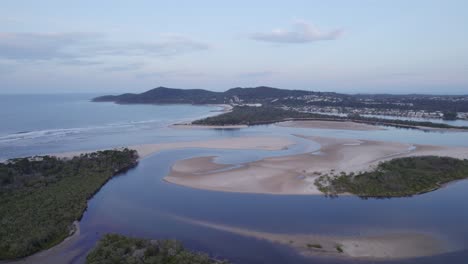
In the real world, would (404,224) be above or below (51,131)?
below

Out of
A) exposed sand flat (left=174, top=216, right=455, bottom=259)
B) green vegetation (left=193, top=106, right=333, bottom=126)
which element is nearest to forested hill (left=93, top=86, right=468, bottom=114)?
green vegetation (left=193, top=106, right=333, bottom=126)

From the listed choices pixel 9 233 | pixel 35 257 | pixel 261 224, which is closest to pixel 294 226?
pixel 261 224

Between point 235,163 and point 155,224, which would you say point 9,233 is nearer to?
point 155,224

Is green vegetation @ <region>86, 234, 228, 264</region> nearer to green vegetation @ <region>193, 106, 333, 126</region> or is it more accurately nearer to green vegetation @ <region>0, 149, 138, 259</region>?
green vegetation @ <region>0, 149, 138, 259</region>

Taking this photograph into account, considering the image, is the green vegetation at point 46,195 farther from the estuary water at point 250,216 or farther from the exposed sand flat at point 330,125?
the exposed sand flat at point 330,125

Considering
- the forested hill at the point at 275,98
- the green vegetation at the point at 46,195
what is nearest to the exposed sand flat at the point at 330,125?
A: the forested hill at the point at 275,98

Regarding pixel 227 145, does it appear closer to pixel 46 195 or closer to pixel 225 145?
pixel 225 145
